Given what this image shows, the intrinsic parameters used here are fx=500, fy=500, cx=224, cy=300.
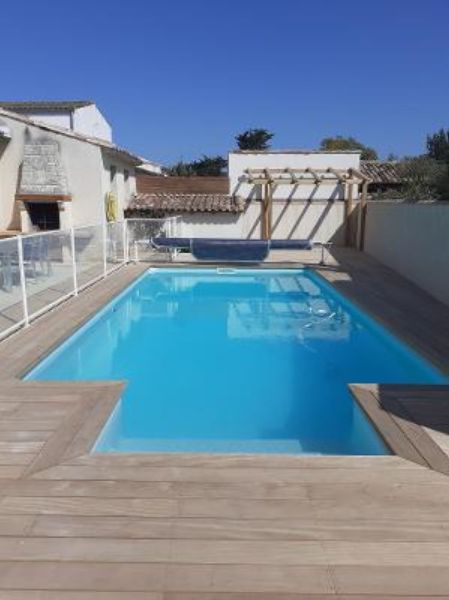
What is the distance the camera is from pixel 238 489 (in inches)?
124

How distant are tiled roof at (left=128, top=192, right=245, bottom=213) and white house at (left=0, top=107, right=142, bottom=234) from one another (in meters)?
4.52

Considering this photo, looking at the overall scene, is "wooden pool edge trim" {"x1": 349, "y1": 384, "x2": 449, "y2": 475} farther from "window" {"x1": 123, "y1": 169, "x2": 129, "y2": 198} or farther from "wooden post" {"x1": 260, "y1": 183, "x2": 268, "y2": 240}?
"window" {"x1": 123, "y1": 169, "x2": 129, "y2": 198}

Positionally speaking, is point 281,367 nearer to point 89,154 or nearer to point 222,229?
point 89,154

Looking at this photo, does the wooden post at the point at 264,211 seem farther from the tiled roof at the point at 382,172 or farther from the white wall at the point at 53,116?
the white wall at the point at 53,116

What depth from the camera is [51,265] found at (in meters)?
8.55

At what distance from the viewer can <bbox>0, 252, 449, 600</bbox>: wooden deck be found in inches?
93.2

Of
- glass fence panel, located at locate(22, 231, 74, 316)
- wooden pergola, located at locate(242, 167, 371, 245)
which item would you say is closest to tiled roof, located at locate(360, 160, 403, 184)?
wooden pergola, located at locate(242, 167, 371, 245)

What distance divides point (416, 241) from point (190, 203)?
33.6 ft

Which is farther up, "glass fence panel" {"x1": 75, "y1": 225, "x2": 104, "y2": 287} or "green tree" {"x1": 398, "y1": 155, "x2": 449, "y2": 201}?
"green tree" {"x1": 398, "y1": 155, "x2": 449, "y2": 201}

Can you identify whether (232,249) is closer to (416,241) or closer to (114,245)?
(114,245)

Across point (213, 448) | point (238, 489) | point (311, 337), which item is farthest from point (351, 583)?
point (311, 337)

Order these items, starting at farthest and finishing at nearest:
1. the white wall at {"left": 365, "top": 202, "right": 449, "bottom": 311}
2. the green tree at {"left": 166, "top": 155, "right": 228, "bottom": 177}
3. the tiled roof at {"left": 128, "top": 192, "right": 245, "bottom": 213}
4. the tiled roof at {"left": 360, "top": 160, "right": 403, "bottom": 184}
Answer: the green tree at {"left": 166, "top": 155, "right": 228, "bottom": 177} → the tiled roof at {"left": 360, "top": 160, "right": 403, "bottom": 184} → the tiled roof at {"left": 128, "top": 192, "right": 245, "bottom": 213} → the white wall at {"left": 365, "top": 202, "right": 449, "bottom": 311}

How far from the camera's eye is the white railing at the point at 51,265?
698 cm

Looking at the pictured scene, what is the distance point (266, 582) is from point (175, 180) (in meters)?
19.3
